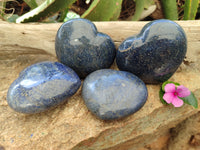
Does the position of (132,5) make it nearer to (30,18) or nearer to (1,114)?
(30,18)

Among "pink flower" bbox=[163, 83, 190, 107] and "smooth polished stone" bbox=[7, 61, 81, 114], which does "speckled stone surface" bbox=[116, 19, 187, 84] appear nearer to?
"pink flower" bbox=[163, 83, 190, 107]

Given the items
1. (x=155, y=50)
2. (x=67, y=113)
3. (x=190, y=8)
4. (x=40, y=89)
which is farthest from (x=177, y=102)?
(x=190, y=8)

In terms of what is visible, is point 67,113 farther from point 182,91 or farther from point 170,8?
point 170,8

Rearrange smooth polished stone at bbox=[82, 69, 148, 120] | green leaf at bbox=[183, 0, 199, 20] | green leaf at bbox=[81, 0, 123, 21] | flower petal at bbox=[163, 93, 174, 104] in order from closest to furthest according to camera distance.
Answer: smooth polished stone at bbox=[82, 69, 148, 120] → flower petal at bbox=[163, 93, 174, 104] → green leaf at bbox=[81, 0, 123, 21] → green leaf at bbox=[183, 0, 199, 20]

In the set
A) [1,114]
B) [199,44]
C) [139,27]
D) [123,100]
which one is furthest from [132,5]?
[1,114]

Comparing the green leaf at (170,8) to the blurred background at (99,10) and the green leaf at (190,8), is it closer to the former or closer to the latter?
the blurred background at (99,10)

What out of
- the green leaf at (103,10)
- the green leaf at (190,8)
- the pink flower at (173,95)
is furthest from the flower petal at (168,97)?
the green leaf at (190,8)

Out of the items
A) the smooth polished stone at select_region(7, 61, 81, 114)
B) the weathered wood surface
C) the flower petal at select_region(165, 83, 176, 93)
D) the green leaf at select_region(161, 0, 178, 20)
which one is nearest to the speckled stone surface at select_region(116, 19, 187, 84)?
the flower petal at select_region(165, 83, 176, 93)
